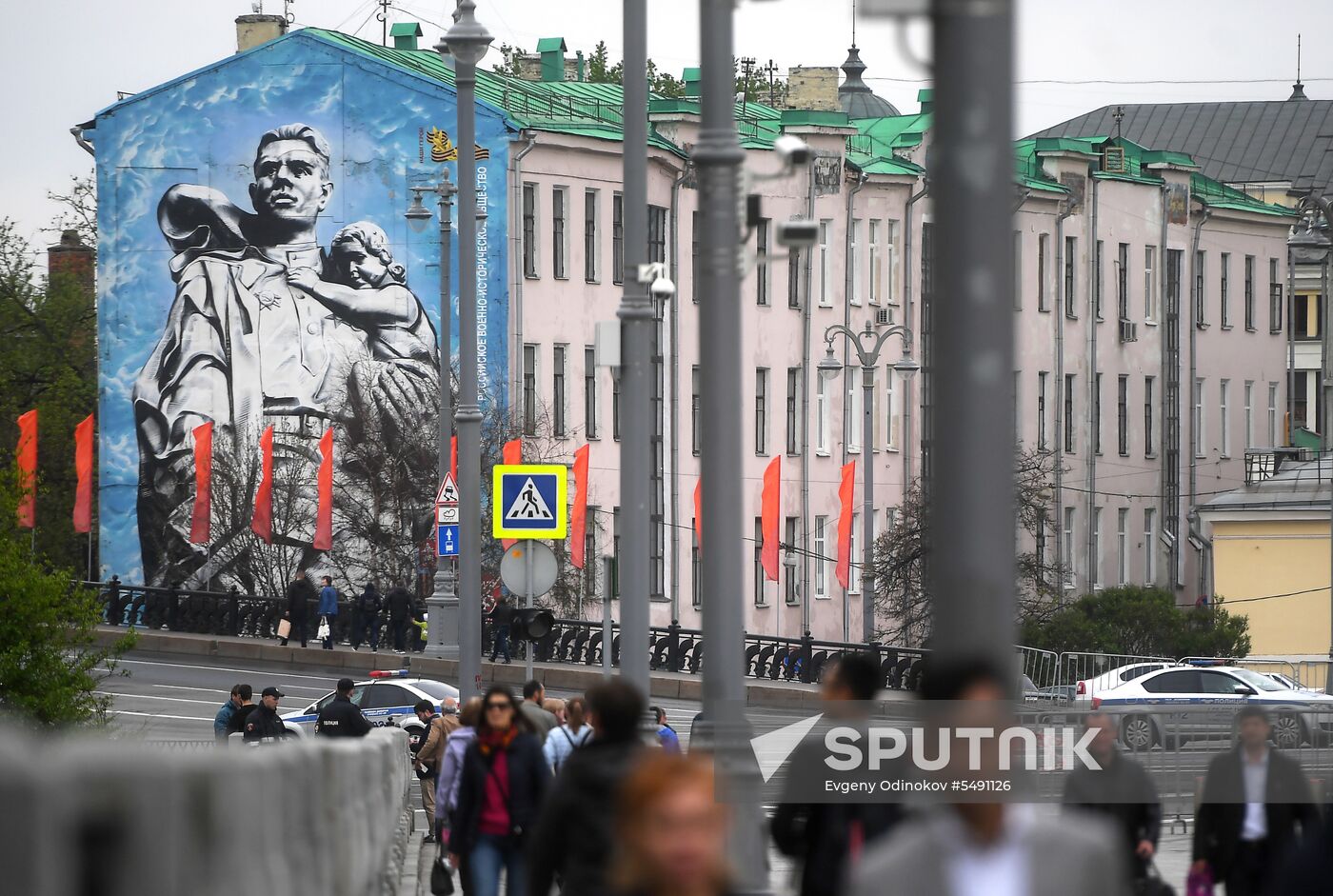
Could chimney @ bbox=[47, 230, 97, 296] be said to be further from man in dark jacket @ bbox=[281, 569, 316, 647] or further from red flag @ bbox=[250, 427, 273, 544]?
man in dark jacket @ bbox=[281, 569, 316, 647]

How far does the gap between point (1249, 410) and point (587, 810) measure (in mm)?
77654

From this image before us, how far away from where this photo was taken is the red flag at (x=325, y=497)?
53312 mm

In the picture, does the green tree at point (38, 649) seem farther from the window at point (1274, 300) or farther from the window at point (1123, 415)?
the window at point (1274, 300)

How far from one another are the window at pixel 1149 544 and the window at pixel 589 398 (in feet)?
80.1

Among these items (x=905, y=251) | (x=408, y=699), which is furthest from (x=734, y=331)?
(x=905, y=251)

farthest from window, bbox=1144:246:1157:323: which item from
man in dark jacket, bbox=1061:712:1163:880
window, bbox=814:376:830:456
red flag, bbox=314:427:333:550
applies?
man in dark jacket, bbox=1061:712:1163:880

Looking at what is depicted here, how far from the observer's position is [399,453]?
5491 cm

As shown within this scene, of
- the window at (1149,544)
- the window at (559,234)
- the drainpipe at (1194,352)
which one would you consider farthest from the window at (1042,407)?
the window at (559,234)

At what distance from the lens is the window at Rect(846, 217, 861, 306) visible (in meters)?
67.2

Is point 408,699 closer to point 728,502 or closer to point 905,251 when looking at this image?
point 728,502

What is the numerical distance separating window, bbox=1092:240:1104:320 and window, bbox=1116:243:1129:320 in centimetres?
75

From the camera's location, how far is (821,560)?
6631 cm

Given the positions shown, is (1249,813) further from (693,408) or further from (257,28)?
(257,28)

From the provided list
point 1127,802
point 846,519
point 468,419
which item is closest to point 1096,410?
point 846,519
